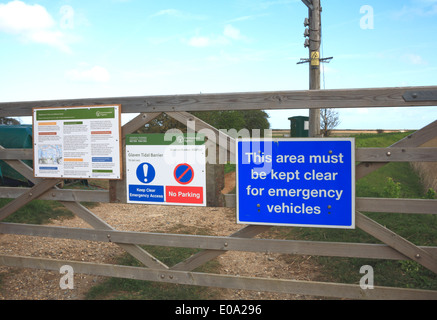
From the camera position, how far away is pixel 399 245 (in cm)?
370

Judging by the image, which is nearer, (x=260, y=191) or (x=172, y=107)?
(x=260, y=191)

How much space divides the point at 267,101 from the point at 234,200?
1.16 meters

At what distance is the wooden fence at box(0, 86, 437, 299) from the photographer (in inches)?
140

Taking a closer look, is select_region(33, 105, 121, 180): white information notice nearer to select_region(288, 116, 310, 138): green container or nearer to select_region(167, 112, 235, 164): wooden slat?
select_region(167, 112, 235, 164): wooden slat

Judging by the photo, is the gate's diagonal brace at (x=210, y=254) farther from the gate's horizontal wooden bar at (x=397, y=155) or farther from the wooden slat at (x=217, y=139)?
the gate's horizontal wooden bar at (x=397, y=155)

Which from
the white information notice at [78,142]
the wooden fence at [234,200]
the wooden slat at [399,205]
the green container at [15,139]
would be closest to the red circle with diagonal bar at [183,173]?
the wooden fence at [234,200]

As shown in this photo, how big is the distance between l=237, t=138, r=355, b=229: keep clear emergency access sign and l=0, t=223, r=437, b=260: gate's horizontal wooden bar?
0.27 m

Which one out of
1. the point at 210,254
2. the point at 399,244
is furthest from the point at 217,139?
the point at 399,244

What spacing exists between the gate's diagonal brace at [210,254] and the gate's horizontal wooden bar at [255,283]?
0.08 metres

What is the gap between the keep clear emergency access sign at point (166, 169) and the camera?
4086 millimetres

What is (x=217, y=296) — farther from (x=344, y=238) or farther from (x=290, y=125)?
(x=290, y=125)

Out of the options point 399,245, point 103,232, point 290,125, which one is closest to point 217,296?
point 103,232

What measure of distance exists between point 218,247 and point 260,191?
828 millimetres

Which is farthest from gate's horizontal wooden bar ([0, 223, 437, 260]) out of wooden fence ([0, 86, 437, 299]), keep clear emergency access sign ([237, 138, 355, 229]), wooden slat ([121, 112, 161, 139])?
wooden slat ([121, 112, 161, 139])
